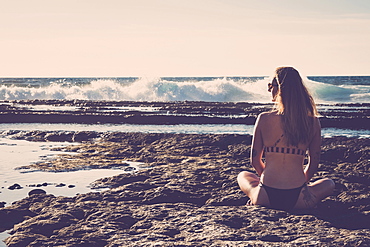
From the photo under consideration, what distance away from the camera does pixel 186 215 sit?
514 cm

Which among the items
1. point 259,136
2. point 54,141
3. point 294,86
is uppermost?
point 294,86

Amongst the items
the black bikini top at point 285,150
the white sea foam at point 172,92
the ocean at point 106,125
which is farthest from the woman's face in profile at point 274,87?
the white sea foam at point 172,92

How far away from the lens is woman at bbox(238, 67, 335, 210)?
4.98 m

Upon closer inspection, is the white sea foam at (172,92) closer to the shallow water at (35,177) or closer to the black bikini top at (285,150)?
the shallow water at (35,177)

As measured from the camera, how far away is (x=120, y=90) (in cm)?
5184

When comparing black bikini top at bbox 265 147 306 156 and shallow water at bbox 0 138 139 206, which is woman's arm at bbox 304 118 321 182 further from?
shallow water at bbox 0 138 139 206

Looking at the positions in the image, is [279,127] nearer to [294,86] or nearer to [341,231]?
[294,86]

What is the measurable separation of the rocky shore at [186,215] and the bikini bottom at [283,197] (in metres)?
0.13

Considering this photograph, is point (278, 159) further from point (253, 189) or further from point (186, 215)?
point (186, 215)

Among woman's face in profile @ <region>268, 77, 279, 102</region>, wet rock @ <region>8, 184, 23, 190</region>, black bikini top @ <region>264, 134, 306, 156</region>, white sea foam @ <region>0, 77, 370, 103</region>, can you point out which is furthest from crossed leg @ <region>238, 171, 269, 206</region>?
white sea foam @ <region>0, 77, 370, 103</region>

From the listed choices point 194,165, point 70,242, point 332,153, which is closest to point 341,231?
point 70,242

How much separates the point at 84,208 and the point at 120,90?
46.5m

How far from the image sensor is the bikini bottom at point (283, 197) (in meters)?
5.09

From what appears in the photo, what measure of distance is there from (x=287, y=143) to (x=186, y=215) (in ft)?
4.15
